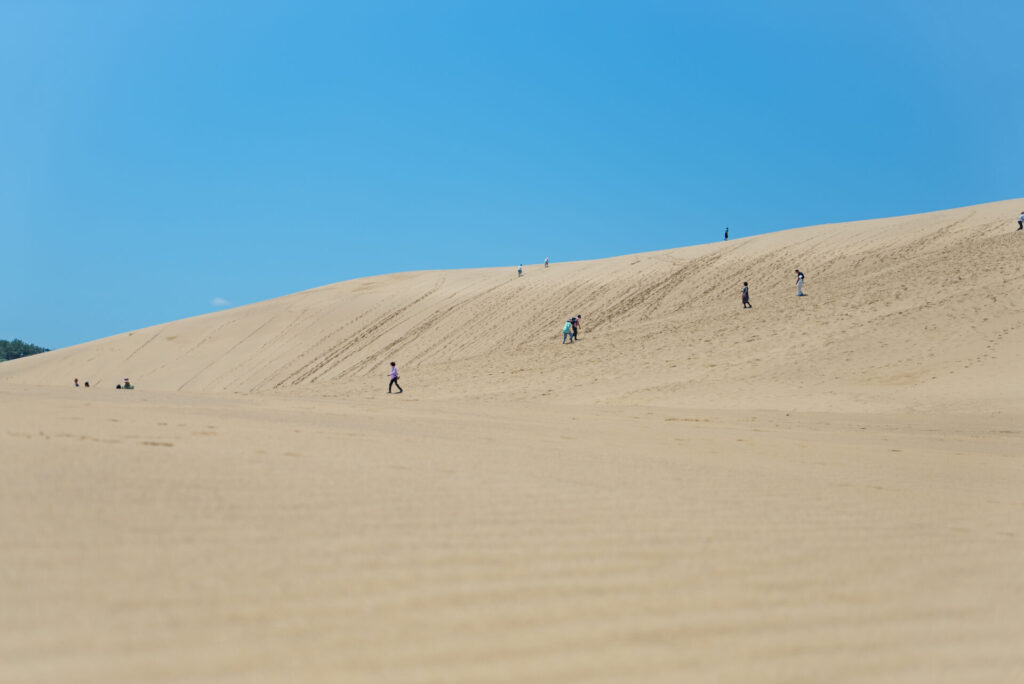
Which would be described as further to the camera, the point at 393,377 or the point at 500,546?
the point at 393,377

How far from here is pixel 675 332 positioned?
94.7 ft

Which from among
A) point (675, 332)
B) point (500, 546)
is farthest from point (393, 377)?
point (500, 546)

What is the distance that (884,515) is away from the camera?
5.82 m

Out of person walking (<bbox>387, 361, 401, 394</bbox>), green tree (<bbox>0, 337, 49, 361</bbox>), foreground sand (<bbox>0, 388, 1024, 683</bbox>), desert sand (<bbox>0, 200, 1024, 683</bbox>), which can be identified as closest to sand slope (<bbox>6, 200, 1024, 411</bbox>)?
person walking (<bbox>387, 361, 401, 394</bbox>)

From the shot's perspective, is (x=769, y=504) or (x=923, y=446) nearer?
(x=769, y=504)

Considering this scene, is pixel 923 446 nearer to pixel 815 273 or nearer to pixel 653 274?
pixel 815 273

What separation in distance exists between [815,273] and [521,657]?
3403cm

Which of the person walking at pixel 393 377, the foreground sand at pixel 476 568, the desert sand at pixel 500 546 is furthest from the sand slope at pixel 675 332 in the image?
the foreground sand at pixel 476 568

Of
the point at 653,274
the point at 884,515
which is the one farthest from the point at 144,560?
the point at 653,274

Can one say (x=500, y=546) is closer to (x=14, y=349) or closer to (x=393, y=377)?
(x=393, y=377)

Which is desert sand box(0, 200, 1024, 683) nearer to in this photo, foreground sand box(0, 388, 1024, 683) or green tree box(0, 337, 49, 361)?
foreground sand box(0, 388, 1024, 683)

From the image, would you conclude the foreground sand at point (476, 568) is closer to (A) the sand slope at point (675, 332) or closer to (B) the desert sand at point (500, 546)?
(B) the desert sand at point (500, 546)

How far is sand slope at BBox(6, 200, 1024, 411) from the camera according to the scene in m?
21.3

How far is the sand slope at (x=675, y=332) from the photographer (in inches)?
838
